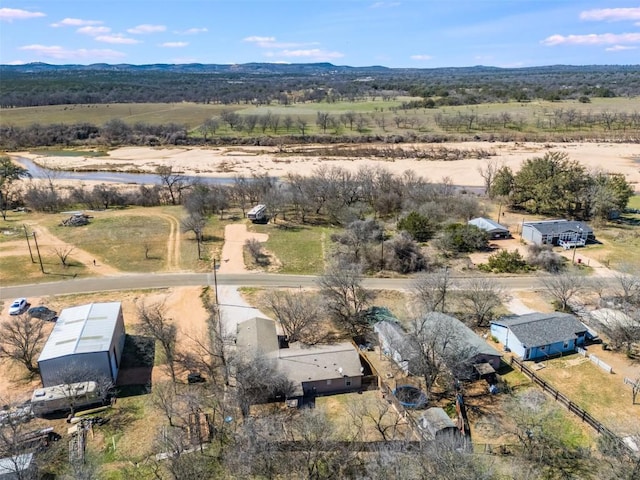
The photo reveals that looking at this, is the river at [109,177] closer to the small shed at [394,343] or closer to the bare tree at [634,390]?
the small shed at [394,343]

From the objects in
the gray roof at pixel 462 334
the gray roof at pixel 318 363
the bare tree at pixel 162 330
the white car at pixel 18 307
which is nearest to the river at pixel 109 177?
the white car at pixel 18 307

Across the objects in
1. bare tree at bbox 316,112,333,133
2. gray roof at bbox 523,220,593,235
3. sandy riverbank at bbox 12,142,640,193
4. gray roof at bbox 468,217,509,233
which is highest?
bare tree at bbox 316,112,333,133

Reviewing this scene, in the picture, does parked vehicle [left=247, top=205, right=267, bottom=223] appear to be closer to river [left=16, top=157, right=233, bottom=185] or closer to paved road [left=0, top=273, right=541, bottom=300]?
paved road [left=0, top=273, right=541, bottom=300]

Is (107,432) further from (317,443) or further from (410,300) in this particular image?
(410,300)

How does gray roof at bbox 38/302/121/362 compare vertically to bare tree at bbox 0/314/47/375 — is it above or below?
above

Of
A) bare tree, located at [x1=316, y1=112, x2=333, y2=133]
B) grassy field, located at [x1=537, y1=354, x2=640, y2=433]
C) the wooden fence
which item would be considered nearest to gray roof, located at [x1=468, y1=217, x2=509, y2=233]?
grassy field, located at [x1=537, y1=354, x2=640, y2=433]

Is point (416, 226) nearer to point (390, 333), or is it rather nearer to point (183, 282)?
point (390, 333)

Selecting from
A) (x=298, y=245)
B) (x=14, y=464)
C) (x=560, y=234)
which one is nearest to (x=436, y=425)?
(x=14, y=464)

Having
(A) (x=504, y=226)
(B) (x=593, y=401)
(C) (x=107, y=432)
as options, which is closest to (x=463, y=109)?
(A) (x=504, y=226)
